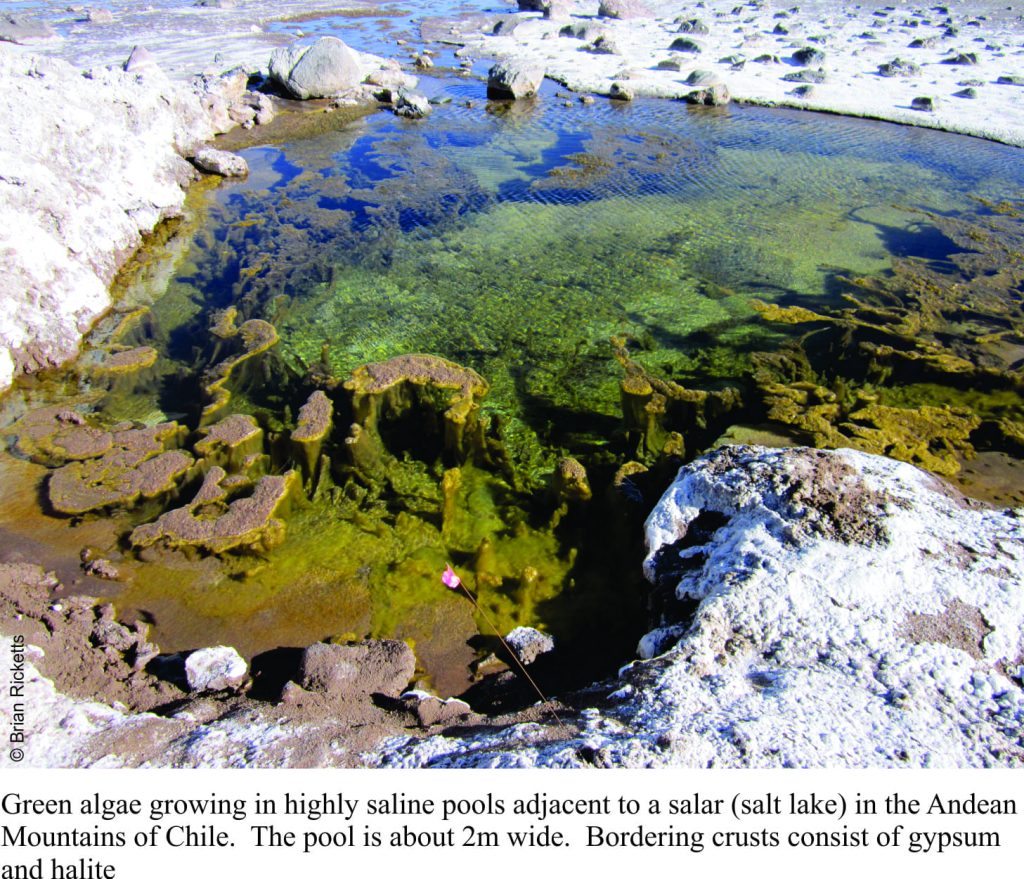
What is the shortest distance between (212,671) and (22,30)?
78.4 ft

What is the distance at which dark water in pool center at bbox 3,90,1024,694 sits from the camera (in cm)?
512

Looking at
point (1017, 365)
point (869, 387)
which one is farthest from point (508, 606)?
point (1017, 365)

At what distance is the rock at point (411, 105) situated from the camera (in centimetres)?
1584

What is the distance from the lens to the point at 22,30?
19.8m

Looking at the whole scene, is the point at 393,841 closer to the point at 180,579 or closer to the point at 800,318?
the point at 180,579

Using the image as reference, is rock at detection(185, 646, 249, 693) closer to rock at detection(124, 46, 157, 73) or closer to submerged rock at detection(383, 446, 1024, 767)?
submerged rock at detection(383, 446, 1024, 767)

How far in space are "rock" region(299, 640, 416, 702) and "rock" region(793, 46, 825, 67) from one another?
20547 millimetres

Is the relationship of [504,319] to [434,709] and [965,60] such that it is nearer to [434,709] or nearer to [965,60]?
[434,709]

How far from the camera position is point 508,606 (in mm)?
5035

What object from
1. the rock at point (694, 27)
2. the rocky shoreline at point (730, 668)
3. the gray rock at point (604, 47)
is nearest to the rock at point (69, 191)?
the rocky shoreline at point (730, 668)

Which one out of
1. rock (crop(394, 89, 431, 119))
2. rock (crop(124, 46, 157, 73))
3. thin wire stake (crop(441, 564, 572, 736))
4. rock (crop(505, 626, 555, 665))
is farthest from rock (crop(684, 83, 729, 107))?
rock (crop(505, 626, 555, 665))

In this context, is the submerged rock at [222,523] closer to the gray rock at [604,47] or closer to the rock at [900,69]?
the rock at [900,69]

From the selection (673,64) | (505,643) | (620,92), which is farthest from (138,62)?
(505,643)

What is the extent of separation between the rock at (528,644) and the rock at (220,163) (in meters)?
11.3
